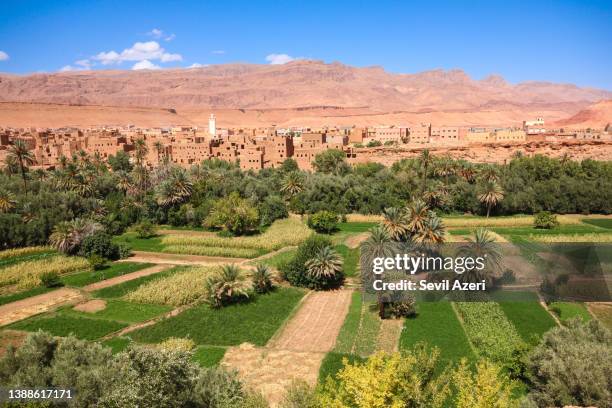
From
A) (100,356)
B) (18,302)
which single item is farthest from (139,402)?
(18,302)

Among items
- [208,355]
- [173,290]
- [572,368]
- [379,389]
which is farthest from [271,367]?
[572,368]

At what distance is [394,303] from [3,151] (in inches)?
2362

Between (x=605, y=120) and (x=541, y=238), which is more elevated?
(x=605, y=120)

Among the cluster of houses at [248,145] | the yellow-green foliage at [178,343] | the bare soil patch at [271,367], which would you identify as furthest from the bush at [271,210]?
the bare soil patch at [271,367]

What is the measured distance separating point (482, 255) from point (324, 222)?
55.4 ft

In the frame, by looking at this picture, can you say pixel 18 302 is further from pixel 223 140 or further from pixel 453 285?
Answer: pixel 223 140

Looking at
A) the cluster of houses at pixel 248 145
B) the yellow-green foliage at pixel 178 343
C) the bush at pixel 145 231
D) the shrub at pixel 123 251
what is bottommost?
the yellow-green foliage at pixel 178 343

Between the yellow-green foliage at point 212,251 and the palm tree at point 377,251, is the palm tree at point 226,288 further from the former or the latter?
the yellow-green foliage at point 212,251

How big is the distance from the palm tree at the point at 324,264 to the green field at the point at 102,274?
12224 mm

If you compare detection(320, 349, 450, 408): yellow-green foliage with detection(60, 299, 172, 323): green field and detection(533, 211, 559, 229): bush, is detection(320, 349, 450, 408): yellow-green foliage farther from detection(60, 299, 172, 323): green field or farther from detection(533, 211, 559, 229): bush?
detection(533, 211, 559, 229): bush

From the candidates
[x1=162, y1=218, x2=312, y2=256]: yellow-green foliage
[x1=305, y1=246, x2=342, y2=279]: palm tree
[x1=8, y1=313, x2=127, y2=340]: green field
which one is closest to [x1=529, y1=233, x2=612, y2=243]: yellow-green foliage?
[x1=305, y1=246, x2=342, y2=279]: palm tree

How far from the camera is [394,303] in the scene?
21.8 m

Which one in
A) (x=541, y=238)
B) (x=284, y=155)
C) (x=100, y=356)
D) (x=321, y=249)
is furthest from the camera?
(x=284, y=155)

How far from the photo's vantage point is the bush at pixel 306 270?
85.7 feet
